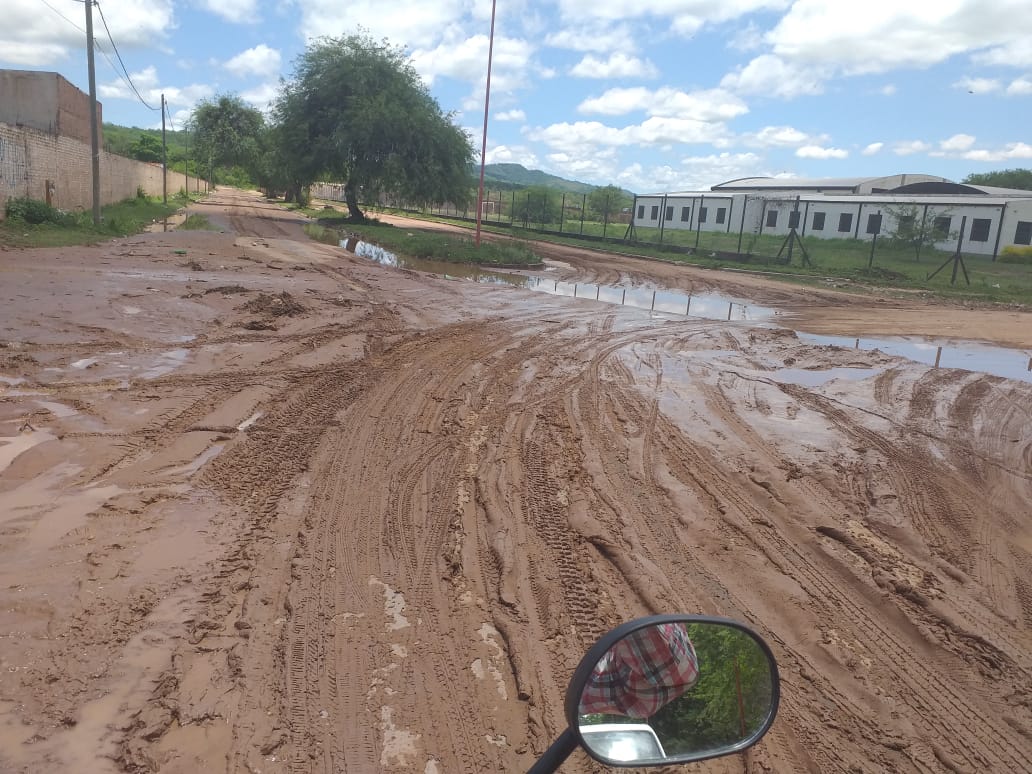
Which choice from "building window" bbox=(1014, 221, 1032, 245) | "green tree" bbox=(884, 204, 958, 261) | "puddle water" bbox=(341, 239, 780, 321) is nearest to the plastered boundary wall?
"puddle water" bbox=(341, 239, 780, 321)

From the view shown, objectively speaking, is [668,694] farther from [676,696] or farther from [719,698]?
[719,698]

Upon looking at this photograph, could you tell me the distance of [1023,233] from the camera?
38500 mm

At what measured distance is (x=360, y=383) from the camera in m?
8.76

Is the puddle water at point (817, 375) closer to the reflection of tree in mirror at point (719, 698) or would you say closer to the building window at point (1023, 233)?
the reflection of tree in mirror at point (719, 698)

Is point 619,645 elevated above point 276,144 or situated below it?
below

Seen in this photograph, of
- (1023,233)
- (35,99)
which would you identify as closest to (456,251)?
(35,99)

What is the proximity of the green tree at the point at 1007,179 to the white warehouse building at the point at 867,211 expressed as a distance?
14.6 meters

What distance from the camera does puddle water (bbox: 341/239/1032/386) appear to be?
12.2m

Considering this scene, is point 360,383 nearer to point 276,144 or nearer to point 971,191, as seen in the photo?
point 276,144

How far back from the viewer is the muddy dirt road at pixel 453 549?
3.17 metres

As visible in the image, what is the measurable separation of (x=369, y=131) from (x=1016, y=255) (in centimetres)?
3221

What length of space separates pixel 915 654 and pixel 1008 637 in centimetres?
65

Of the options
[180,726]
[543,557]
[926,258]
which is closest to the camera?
[180,726]

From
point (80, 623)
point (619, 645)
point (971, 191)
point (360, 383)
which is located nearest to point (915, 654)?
point (619, 645)
